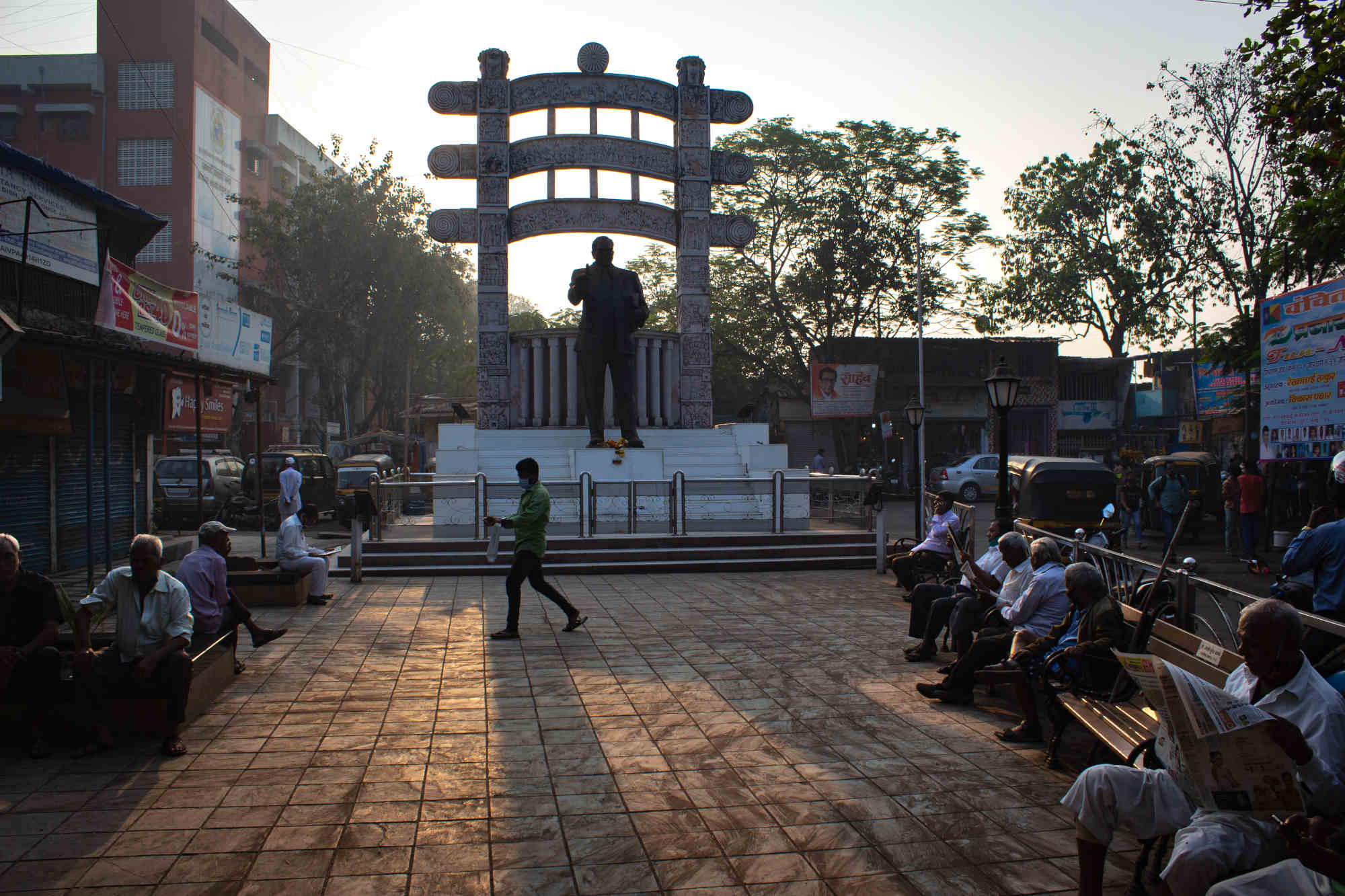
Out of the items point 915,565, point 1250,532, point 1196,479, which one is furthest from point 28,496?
point 1196,479

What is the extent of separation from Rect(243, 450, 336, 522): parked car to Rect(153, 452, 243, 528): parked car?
75 centimetres

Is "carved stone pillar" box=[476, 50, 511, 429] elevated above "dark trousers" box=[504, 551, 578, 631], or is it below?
above

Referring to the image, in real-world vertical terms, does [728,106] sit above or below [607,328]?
above

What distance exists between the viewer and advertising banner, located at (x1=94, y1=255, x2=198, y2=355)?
1287 centimetres

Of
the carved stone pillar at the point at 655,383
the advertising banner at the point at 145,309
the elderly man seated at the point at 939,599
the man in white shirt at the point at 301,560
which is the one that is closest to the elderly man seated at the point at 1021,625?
the elderly man seated at the point at 939,599

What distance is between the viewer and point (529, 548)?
29.0 feet

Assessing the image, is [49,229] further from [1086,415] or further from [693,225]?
[1086,415]

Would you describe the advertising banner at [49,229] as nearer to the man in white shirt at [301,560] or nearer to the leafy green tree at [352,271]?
Answer: the man in white shirt at [301,560]

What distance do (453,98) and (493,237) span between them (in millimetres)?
2837

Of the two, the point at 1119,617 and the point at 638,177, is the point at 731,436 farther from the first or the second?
the point at 1119,617

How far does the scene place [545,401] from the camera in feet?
65.7

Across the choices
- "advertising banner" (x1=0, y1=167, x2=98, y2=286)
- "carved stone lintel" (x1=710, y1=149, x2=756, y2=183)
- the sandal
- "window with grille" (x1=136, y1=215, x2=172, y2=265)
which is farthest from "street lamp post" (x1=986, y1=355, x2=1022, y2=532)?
"window with grille" (x1=136, y1=215, x2=172, y2=265)

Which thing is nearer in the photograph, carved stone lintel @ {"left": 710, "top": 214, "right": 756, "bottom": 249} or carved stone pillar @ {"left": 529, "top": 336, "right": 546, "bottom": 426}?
carved stone pillar @ {"left": 529, "top": 336, "right": 546, "bottom": 426}

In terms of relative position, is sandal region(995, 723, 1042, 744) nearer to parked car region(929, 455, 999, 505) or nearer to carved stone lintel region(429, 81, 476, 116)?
carved stone lintel region(429, 81, 476, 116)
